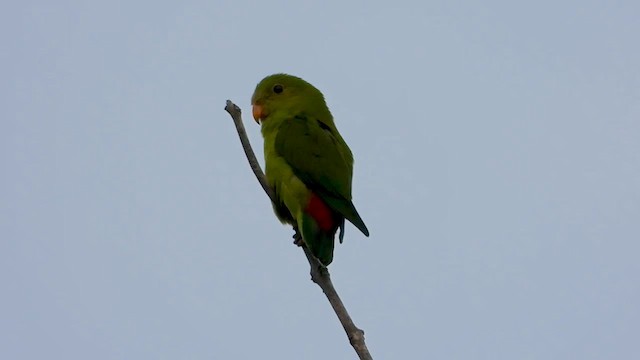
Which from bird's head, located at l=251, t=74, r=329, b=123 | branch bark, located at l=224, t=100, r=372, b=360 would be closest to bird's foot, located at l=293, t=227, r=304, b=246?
branch bark, located at l=224, t=100, r=372, b=360

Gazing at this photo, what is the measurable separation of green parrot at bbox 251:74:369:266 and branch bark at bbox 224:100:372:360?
13 centimetres

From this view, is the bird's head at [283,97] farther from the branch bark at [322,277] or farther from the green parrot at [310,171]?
the branch bark at [322,277]

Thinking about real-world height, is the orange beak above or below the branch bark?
above

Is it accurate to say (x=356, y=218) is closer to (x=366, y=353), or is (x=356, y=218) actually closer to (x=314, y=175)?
(x=314, y=175)

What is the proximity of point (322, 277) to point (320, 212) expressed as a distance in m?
1.12

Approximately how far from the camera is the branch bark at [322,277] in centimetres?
417

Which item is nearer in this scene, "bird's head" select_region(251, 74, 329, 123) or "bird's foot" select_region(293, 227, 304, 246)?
"bird's foot" select_region(293, 227, 304, 246)

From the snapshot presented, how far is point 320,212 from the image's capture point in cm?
598

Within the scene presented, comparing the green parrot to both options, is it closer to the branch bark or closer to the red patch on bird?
the red patch on bird

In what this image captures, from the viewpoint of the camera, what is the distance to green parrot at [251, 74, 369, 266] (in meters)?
5.91

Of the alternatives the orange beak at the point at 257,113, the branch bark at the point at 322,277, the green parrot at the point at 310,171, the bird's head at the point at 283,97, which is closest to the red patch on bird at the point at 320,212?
the green parrot at the point at 310,171

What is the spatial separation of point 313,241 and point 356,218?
0.37 metres

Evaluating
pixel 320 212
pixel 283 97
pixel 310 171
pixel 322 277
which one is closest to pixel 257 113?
pixel 283 97

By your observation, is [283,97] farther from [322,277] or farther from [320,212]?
[322,277]
